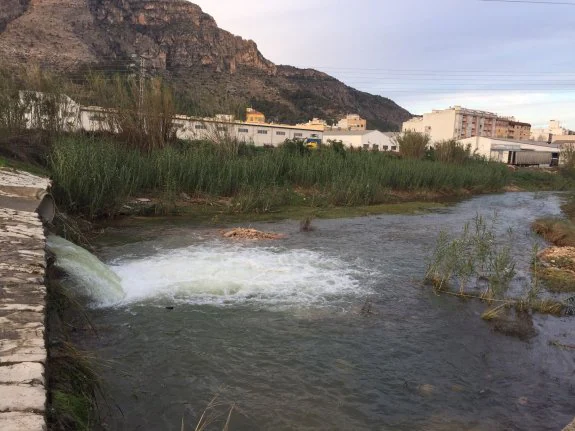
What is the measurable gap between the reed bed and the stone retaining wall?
5266 mm

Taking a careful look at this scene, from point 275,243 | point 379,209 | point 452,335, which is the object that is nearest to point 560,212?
point 379,209

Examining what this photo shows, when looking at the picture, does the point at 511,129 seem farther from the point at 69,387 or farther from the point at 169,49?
the point at 69,387

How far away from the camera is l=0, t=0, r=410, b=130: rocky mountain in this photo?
65.1 meters

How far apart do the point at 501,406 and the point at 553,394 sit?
28.1 inches

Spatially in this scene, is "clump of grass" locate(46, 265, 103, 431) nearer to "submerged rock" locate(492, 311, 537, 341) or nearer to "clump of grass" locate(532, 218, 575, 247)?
"submerged rock" locate(492, 311, 537, 341)

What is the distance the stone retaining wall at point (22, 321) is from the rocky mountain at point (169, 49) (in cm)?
5408

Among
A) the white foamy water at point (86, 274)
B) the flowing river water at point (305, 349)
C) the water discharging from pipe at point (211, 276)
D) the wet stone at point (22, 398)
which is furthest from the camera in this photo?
the water discharging from pipe at point (211, 276)

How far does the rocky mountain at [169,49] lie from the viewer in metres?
65.1

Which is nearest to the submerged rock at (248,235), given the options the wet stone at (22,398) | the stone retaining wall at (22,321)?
the stone retaining wall at (22,321)

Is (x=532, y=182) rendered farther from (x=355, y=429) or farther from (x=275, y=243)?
(x=355, y=429)

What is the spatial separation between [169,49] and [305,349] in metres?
88.9

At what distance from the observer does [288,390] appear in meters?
4.51

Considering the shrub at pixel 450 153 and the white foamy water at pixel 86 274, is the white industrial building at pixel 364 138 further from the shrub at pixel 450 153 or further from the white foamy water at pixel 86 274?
the white foamy water at pixel 86 274

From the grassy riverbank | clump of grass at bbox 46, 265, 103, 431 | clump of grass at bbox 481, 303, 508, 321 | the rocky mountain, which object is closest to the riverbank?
clump of grass at bbox 481, 303, 508, 321
